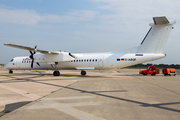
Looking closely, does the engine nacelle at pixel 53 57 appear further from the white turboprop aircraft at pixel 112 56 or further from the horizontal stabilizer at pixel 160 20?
the horizontal stabilizer at pixel 160 20

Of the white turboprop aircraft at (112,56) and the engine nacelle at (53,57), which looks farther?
the engine nacelle at (53,57)

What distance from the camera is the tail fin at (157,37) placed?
64.0ft

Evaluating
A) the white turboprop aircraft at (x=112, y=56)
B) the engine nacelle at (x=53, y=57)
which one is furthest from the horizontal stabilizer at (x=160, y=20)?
the engine nacelle at (x=53, y=57)

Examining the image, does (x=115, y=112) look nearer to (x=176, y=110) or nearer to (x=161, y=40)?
(x=176, y=110)

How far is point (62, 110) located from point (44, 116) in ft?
2.65

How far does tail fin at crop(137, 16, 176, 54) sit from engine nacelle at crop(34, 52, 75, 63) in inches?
422

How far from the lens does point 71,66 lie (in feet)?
79.4

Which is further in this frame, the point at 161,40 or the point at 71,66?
the point at 71,66

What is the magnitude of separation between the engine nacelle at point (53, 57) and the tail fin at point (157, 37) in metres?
10.7

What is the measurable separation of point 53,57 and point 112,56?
9.00 m

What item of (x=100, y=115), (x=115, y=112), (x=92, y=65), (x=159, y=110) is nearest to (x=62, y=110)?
(x=100, y=115)

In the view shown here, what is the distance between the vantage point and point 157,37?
20.1 metres

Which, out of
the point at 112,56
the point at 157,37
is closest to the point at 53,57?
the point at 112,56

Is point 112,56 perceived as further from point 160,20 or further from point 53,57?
point 53,57
